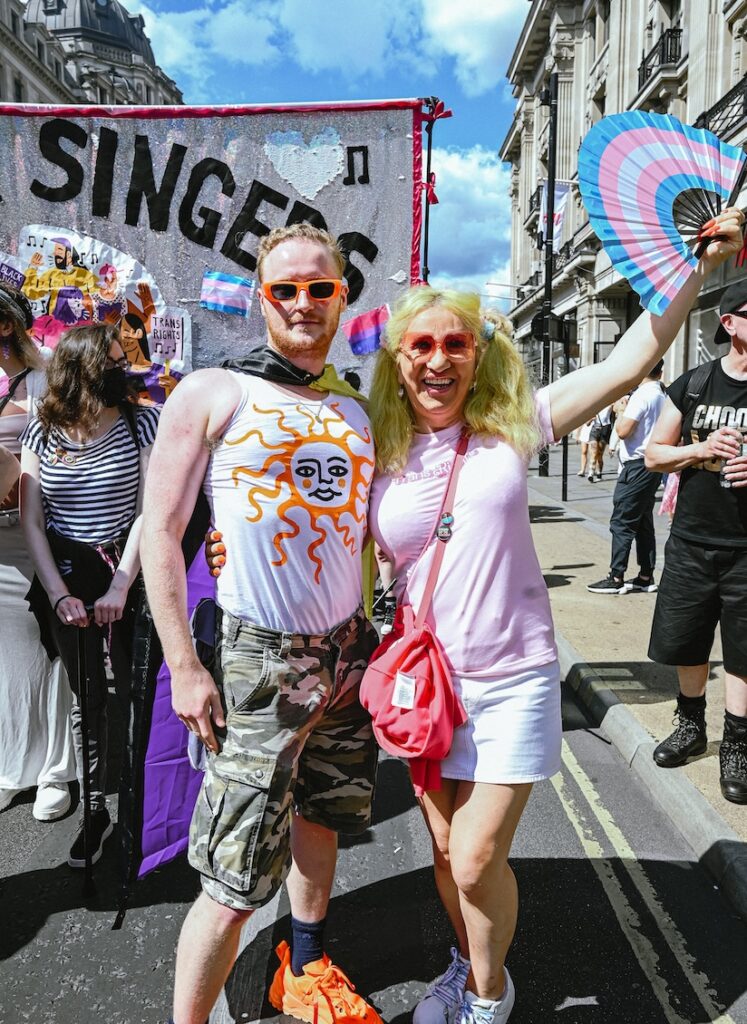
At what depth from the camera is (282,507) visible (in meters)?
1.88

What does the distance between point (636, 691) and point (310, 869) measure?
3.11 m

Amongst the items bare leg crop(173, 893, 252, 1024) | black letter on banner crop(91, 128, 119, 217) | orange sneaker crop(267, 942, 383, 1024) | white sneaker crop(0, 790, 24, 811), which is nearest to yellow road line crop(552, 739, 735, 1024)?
orange sneaker crop(267, 942, 383, 1024)

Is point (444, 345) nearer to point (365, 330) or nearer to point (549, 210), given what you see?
point (365, 330)

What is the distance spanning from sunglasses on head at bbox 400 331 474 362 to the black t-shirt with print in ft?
6.28

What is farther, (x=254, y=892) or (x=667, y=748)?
(x=667, y=748)

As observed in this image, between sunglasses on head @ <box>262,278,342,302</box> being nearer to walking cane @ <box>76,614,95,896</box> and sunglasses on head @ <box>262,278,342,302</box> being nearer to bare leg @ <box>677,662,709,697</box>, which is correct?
walking cane @ <box>76,614,95,896</box>

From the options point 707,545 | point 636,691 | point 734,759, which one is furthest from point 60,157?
point 636,691

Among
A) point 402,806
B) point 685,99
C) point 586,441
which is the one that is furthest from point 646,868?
point 685,99

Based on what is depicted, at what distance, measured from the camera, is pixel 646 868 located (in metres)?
3.07

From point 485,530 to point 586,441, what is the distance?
17.3 meters

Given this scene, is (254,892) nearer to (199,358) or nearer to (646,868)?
(646,868)

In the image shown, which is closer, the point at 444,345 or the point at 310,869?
the point at 444,345

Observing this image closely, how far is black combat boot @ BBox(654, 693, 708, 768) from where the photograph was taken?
12.2 ft

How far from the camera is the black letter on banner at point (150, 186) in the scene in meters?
3.60
